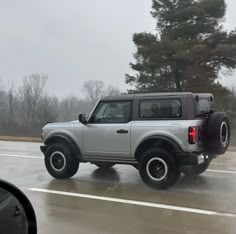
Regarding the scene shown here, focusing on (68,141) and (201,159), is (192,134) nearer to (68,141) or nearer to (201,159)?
(201,159)

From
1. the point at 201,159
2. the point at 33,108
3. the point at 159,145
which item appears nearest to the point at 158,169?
the point at 159,145

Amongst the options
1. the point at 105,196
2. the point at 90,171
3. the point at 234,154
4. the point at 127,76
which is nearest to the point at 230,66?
the point at 127,76

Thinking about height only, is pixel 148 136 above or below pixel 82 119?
below

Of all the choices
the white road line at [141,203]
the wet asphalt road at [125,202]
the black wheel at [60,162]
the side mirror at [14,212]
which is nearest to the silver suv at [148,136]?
the black wheel at [60,162]

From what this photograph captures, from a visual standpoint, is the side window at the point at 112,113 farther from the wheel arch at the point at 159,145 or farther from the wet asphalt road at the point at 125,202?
the wet asphalt road at the point at 125,202

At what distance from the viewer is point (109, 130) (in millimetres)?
8453

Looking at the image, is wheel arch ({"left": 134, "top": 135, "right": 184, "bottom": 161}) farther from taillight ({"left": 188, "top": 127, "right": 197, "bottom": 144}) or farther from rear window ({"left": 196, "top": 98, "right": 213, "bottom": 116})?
rear window ({"left": 196, "top": 98, "right": 213, "bottom": 116})

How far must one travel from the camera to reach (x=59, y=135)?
905 centimetres

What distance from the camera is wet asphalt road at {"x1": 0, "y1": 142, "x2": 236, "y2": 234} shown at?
17.9ft

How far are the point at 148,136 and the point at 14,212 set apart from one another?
5.61 meters

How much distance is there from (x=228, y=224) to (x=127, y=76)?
28095mm

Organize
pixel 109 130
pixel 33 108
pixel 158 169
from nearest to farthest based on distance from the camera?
pixel 158 169
pixel 109 130
pixel 33 108

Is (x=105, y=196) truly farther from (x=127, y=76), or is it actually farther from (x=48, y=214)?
(x=127, y=76)

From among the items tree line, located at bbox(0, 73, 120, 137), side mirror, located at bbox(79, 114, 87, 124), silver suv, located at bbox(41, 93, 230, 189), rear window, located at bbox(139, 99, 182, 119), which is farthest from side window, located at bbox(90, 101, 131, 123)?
tree line, located at bbox(0, 73, 120, 137)
